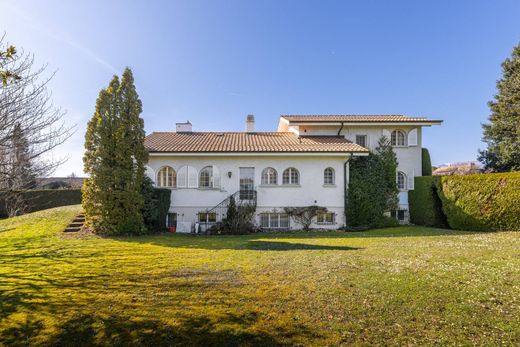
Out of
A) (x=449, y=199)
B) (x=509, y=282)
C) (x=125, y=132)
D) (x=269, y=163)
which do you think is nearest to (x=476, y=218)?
(x=449, y=199)

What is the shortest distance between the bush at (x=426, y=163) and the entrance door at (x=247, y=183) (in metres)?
12.2

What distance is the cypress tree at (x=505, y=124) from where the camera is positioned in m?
22.8

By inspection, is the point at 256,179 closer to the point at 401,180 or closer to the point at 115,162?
the point at 115,162

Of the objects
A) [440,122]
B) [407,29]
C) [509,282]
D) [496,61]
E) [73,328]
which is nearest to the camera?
[73,328]

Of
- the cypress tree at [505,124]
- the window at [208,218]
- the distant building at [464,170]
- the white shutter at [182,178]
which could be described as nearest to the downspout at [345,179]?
the window at [208,218]

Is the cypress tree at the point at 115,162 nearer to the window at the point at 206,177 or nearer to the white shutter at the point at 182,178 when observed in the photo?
the white shutter at the point at 182,178

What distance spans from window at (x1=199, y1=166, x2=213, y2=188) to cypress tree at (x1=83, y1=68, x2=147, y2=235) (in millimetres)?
3357

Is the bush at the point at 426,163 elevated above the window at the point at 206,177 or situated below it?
above

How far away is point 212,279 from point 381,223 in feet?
43.9

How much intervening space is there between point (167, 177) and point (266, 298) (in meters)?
12.6

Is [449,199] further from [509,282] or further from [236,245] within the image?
[236,245]

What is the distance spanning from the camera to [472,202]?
13.3 meters

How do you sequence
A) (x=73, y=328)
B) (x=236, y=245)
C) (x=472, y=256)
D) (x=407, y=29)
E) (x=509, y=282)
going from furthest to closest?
1. (x=407, y=29)
2. (x=236, y=245)
3. (x=472, y=256)
4. (x=509, y=282)
5. (x=73, y=328)

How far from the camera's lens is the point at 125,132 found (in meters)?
13.6
